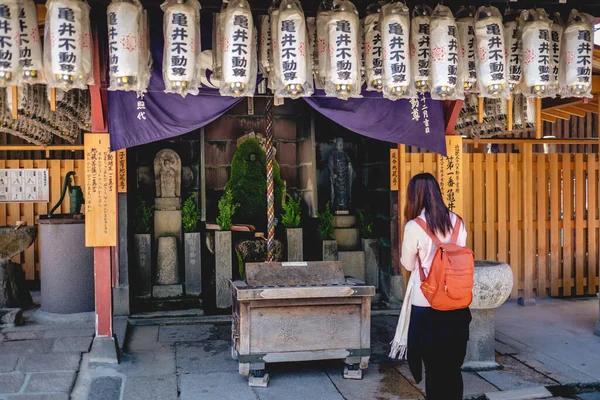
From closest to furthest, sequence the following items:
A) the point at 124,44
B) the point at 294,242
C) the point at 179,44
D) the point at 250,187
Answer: the point at 124,44 → the point at 179,44 → the point at 294,242 → the point at 250,187

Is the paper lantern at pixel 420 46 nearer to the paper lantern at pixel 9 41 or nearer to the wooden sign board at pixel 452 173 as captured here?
the wooden sign board at pixel 452 173

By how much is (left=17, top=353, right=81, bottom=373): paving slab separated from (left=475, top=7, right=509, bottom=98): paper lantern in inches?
218

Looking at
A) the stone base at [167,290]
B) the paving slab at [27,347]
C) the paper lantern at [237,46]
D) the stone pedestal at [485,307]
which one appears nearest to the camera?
the paper lantern at [237,46]

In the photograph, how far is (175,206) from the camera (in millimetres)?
10195

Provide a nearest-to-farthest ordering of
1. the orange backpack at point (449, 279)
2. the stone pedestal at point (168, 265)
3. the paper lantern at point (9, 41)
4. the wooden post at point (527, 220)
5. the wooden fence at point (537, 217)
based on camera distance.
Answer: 1. the orange backpack at point (449, 279)
2. the paper lantern at point (9, 41)
3. the stone pedestal at point (168, 265)
4. the wooden fence at point (537, 217)
5. the wooden post at point (527, 220)

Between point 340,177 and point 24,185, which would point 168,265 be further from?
point 340,177

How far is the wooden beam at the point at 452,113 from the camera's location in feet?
22.7

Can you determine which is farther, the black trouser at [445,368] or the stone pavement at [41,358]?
the stone pavement at [41,358]

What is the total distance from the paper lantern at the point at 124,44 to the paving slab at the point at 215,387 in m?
3.12

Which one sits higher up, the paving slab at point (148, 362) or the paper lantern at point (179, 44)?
the paper lantern at point (179, 44)

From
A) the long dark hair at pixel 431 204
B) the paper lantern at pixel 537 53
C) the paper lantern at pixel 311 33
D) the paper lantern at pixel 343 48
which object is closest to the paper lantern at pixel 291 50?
the paper lantern at pixel 343 48

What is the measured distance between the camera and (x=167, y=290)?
9.65 m

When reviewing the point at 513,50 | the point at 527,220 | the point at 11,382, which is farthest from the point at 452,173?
the point at 11,382

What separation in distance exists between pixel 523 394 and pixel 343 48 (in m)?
3.96
